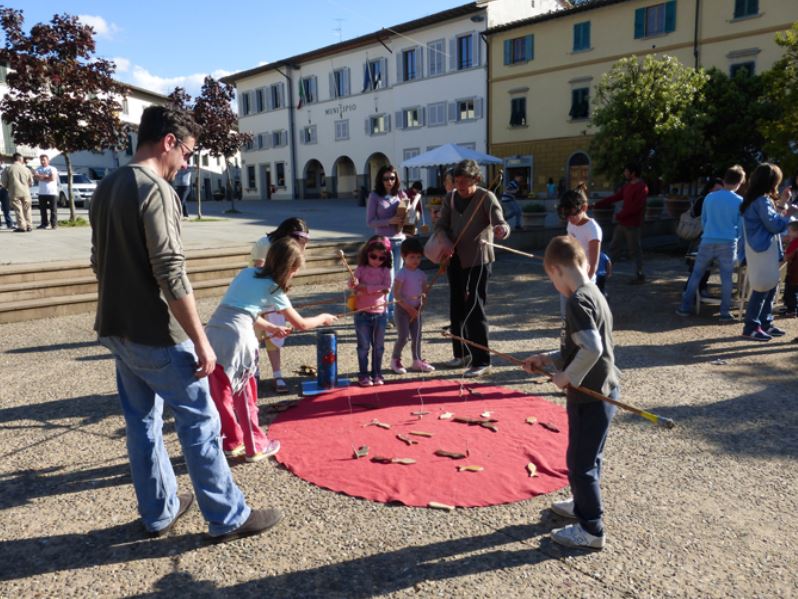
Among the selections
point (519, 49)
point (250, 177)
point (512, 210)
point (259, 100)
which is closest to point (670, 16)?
point (519, 49)

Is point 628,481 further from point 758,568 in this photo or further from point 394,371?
point 394,371

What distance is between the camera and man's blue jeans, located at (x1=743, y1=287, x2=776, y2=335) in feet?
22.5

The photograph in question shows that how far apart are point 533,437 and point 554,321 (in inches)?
154

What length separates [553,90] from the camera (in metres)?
30.4

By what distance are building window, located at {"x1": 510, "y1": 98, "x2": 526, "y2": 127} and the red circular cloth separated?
93.1 ft

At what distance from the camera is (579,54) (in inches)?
1147

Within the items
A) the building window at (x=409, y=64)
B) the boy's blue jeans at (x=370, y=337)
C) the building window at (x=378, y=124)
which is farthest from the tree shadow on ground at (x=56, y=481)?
the building window at (x=378, y=124)

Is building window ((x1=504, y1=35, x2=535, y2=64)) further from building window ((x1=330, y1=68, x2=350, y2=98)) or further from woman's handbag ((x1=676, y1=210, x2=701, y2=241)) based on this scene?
woman's handbag ((x1=676, y1=210, x2=701, y2=241))

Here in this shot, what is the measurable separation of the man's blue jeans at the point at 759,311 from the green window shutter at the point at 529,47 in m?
26.7

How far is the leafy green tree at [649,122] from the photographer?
1762 cm

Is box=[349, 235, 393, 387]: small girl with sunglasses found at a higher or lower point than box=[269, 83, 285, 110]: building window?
lower

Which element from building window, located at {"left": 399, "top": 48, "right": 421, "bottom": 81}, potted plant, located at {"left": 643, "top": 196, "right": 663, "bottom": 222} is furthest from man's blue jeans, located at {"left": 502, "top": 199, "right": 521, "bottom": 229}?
building window, located at {"left": 399, "top": 48, "right": 421, "bottom": 81}

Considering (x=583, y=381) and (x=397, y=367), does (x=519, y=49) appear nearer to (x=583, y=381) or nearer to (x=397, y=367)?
(x=397, y=367)

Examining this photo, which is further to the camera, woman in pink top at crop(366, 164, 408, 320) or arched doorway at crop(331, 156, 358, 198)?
arched doorway at crop(331, 156, 358, 198)
